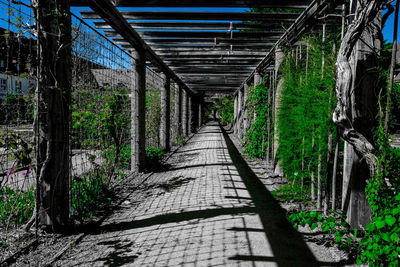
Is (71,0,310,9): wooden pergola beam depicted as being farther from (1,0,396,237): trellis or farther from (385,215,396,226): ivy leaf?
(385,215,396,226): ivy leaf

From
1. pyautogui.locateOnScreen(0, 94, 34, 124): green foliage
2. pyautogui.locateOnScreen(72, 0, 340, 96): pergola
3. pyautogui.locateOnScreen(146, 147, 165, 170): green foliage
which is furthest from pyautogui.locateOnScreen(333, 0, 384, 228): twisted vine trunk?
pyautogui.locateOnScreen(146, 147, 165, 170): green foliage

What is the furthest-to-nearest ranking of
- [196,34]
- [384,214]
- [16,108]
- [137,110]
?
[137,110], [196,34], [16,108], [384,214]

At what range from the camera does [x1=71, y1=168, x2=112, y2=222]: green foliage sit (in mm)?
3398


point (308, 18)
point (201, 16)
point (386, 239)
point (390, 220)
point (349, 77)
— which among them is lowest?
point (386, 239)

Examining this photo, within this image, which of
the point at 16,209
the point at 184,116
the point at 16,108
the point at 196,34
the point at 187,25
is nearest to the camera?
the point at 16,108

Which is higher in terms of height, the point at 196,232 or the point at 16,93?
the point at 16,93

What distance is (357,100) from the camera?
2893 mm

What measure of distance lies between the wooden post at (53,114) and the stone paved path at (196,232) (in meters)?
0.51

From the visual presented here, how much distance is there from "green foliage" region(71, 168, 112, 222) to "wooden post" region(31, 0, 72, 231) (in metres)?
0.40

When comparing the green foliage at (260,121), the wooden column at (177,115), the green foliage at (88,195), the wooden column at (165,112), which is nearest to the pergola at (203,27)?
the green foliage at (260,121)

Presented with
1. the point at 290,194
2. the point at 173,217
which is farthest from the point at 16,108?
the point at 290,194

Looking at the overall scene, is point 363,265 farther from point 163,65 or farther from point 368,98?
point 163,65

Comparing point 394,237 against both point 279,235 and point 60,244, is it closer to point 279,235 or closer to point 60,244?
point 279,235

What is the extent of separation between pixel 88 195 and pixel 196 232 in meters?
1.73
